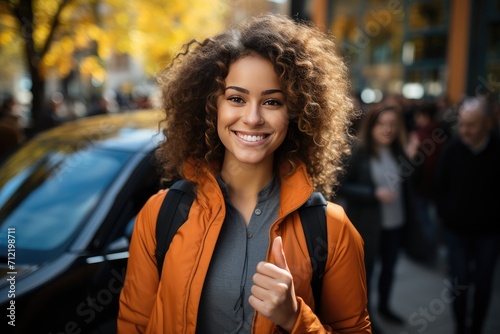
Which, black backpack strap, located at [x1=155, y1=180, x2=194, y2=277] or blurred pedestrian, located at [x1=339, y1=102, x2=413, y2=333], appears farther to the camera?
A: blurred pedestrian, located at [x1=339, y1=102, x2=413, y2=333]

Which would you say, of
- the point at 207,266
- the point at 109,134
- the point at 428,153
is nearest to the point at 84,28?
the point at 109,134

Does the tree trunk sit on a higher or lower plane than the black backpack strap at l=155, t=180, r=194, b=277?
higher

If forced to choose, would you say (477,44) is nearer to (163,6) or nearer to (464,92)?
(464,92)

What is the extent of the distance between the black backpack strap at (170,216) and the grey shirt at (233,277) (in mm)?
165

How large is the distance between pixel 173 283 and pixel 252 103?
701mm

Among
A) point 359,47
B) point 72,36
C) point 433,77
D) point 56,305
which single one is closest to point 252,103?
point 56,305

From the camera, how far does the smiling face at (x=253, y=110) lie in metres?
1.80

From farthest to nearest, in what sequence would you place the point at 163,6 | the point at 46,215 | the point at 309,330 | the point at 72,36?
the point at 163,6 < the point at 72,36 < the point at 46,215 < the point at 309,330

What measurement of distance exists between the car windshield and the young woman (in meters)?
1.11

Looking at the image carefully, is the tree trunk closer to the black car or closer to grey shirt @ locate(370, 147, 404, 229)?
the black car

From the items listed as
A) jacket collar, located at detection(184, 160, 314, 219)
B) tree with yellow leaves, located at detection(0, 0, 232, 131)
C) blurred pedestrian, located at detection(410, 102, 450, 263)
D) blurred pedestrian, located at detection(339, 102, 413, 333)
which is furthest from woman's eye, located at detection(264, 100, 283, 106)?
blurred pedestrian, located at detection(410, 102, 450, 263)

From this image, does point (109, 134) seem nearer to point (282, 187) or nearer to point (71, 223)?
point (71, 223)

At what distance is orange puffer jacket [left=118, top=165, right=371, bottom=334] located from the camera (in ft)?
5.68

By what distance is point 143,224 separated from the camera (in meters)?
1.92
